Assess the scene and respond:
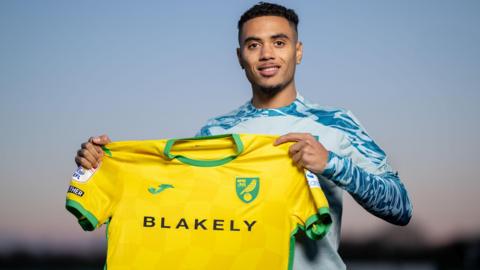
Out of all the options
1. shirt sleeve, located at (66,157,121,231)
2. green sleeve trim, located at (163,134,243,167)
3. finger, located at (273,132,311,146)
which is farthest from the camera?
shirt sleeve, located at (66,157,121,231)

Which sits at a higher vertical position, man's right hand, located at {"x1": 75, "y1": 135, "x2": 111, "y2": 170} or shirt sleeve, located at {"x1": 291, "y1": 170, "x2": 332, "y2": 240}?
man's right hand, located at {"x1": 75, "y1": 135, "x2": 111, "y2": 170}

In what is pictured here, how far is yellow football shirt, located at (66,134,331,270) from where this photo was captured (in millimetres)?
2973

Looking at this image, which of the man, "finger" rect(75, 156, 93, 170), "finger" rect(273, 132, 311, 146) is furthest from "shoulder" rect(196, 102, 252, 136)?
"finger" rect(75, 156, 93, 170)

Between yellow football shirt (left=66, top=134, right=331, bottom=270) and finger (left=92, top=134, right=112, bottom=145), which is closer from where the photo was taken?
yellow football shirt (left=66, top=134, right=331, bottom=270)

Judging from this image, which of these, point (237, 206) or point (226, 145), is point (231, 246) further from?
point (226, 145)

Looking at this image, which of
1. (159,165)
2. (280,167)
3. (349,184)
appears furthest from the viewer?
(159,165)

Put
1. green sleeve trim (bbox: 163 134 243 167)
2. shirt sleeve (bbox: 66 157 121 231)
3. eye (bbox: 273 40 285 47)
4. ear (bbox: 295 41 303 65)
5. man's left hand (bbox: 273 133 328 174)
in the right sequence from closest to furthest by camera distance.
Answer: man's left hand (bbox: 273 133 328 174), green sleeve trim (bbox: 163 134 243 167), shirt sleeve (bbox: 66 157 121 231), eye (bbox: 273 40 285 47), ear (bbox: 295 41 303 65)

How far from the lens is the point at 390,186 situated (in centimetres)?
308

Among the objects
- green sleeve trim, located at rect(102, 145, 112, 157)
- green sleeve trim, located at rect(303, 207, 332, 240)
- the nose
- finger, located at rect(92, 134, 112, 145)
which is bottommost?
green sleeve trim, located at rect(303, 207, 332, 240)

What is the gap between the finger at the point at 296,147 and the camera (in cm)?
291

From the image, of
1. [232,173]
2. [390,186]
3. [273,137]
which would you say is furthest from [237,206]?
[390,186]

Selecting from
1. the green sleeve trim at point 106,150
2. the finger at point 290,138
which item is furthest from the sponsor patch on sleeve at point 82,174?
the finger at point 290,138

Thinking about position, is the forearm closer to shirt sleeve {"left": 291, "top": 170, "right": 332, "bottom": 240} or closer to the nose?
shirt sleeve {"left": 291, "top": 170, "right": 332, "bottom": 240}

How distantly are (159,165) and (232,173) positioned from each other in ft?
1.41
